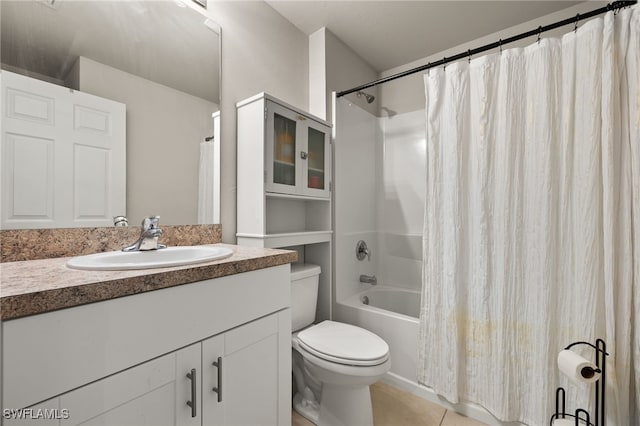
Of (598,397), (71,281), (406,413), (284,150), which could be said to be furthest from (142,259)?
(598,397)

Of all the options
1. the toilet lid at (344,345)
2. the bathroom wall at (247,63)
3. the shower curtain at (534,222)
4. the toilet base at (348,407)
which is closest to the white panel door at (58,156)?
the bathroom wall at (247,63)

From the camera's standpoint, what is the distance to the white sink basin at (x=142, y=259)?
810 millimetres

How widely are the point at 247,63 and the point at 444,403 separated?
2.31 m

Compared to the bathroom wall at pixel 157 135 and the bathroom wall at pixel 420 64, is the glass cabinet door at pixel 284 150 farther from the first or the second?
the bathroom wall at pixel 420 64

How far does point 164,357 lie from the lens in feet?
2.57

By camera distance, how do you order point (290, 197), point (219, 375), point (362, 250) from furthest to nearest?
point (362, 250) < point (290, 197) < point (219, 375)

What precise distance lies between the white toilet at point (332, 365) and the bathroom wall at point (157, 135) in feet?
2.45

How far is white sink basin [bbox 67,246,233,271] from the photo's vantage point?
0.81 metres

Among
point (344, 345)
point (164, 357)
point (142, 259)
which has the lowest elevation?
point (344, 345)

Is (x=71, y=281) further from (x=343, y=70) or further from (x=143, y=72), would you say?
(x=343, y=70)

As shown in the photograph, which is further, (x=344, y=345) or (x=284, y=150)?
(x=284, y=150)

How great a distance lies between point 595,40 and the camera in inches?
48.4

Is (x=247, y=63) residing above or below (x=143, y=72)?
above

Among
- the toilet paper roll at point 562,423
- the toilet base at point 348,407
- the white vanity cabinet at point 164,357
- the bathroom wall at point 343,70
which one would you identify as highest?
the bathroom wall at point 343,70
